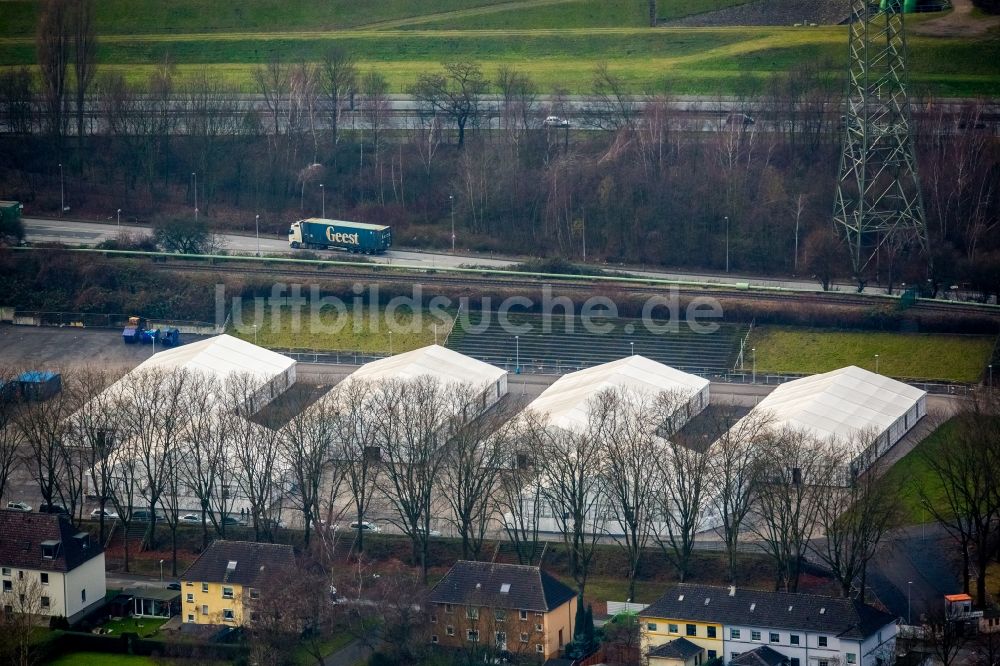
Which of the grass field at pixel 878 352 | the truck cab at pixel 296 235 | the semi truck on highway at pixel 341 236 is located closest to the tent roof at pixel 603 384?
the grass field at pixel 878 352

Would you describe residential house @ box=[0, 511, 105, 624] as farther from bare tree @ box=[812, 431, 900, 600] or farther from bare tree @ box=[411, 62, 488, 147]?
bare tree @ box=[411, 62, 488, 147]

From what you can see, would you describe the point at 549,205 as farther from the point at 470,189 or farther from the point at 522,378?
the point at 522,378

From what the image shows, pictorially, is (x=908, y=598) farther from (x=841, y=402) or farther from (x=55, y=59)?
(x=55, y=59)

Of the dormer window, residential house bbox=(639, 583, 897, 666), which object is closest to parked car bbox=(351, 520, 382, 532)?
the dormer window

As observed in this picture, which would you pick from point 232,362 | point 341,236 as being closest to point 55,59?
point 341,236

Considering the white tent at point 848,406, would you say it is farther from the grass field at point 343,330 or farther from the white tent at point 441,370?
the grass field at point 343,330

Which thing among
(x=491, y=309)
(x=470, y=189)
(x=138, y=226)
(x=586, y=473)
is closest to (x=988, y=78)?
(x=470, y=189)
